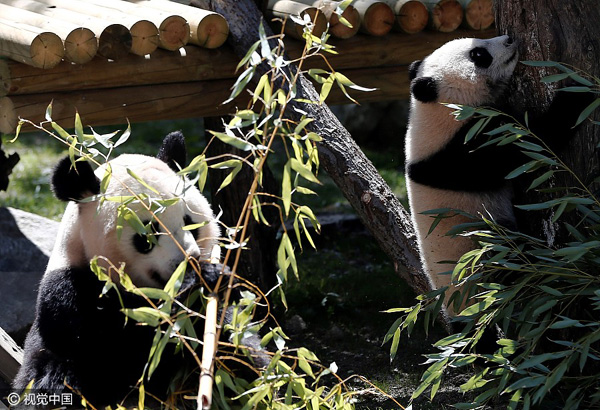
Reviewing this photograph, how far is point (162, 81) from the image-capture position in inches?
144

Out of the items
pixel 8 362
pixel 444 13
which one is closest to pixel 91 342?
pixel 8 362

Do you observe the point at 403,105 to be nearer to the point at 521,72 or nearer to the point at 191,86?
the point at 191,86

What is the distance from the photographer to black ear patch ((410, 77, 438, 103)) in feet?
9.18

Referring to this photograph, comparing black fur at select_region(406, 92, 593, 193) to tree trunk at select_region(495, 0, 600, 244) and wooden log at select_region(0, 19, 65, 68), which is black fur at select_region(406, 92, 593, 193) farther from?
wooden log at select_region(0, 19, 65, 68)

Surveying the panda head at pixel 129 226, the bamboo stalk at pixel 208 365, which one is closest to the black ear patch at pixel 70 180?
the panda head at pixel 129 226

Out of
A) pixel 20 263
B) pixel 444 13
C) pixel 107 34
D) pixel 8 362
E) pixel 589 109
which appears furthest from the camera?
pixel 20 263

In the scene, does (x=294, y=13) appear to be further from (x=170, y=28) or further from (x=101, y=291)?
(x=101, y=291)

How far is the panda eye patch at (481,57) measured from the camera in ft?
8.96

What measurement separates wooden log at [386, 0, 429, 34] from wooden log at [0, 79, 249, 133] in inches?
36.1

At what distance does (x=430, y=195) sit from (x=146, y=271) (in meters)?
1.12

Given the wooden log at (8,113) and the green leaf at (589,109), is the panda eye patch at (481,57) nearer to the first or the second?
the green leaf at (589,109)

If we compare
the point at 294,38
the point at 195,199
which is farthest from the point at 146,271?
the point at 294,38

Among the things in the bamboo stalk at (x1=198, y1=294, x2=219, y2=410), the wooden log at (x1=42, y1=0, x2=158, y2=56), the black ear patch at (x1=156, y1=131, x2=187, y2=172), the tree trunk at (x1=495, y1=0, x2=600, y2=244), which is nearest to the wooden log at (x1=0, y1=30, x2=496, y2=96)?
the wooden log at (x1=42, y1=0, x2=158, y2=56)

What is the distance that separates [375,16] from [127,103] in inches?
53.7
